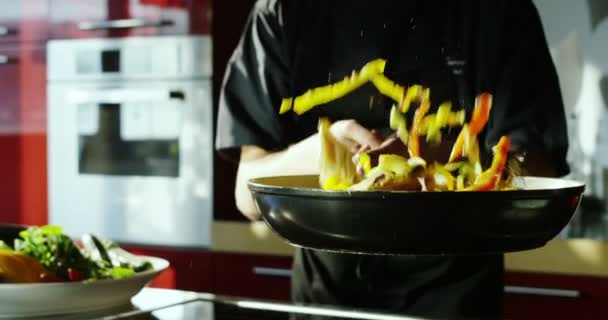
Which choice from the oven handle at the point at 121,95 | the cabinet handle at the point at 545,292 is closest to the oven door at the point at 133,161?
the oven handle at the point at 121,95

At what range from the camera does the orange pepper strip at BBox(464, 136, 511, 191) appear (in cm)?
63

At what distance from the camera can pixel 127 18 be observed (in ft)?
Answer: 7.55

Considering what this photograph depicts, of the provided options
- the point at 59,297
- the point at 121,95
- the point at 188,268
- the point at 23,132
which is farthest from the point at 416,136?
the point at 23,132

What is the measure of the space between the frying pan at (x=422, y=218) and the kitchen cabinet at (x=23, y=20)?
2.00 m

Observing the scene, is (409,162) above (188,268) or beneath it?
above

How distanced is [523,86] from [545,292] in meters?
0.72

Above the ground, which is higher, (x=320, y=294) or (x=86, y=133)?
(x=86, y=133)

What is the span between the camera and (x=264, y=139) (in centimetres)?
127

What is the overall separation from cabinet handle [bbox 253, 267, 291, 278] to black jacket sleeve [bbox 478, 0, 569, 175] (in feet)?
2.81

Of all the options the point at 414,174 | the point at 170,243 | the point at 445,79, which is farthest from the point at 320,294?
the point at 170,243

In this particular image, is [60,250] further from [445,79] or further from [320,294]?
[445,79]

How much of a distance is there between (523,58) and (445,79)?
157mm

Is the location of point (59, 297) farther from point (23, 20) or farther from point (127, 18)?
point (23, 20)

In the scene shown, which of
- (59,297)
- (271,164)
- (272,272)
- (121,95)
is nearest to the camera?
(59,297)
